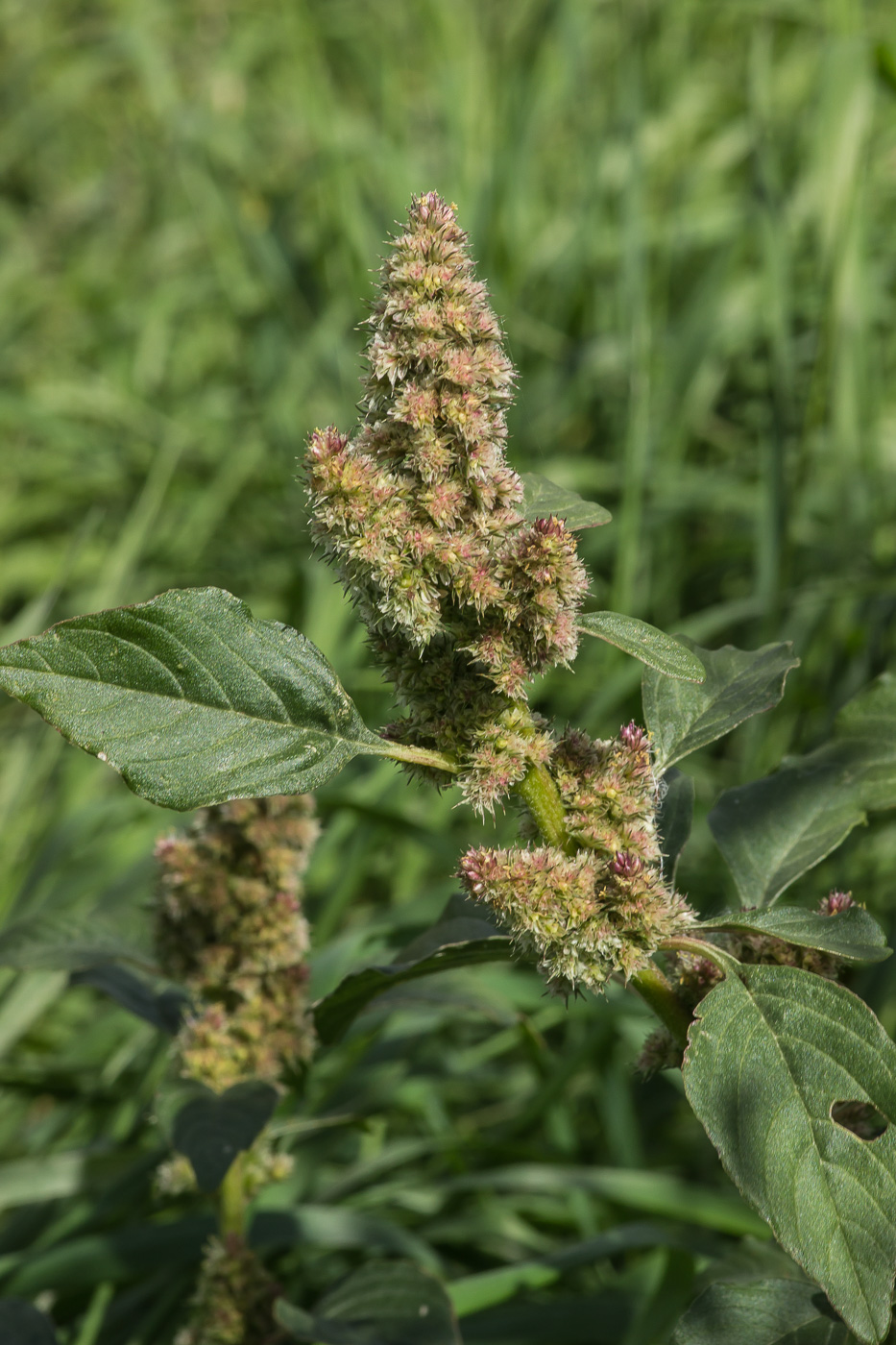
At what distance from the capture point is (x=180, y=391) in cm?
331

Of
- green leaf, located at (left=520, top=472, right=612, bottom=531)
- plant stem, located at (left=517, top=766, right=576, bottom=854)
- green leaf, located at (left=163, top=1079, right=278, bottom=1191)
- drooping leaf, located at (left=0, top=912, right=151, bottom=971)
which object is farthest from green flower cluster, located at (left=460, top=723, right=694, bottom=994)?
drooping leaf, located at (left=0, top=912, right=151, bottom=971)

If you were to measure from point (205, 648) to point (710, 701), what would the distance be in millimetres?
331

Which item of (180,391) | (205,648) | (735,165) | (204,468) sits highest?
(735,165)

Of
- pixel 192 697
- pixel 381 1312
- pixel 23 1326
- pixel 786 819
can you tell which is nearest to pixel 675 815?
pixel 786 819

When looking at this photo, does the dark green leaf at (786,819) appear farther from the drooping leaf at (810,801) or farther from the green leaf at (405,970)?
the green leaf at (405,970)

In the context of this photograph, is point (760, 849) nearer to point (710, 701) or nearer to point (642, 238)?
point (710, 701)

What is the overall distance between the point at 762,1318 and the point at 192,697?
1.65ft

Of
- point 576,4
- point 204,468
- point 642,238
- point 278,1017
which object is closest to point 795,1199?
point 278,1017

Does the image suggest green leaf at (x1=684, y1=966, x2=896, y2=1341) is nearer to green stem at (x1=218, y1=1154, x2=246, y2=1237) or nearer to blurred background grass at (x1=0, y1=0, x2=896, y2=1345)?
blurred background grass at (x1=0, y1=0, x2=896, y2=1345)

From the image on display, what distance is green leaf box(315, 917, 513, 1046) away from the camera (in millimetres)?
731

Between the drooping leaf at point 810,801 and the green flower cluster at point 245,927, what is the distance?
1.39 feet

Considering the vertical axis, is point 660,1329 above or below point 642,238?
below

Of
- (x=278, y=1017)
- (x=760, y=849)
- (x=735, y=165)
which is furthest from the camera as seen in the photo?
(x=735, y=165)

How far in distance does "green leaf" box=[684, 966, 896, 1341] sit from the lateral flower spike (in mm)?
180
